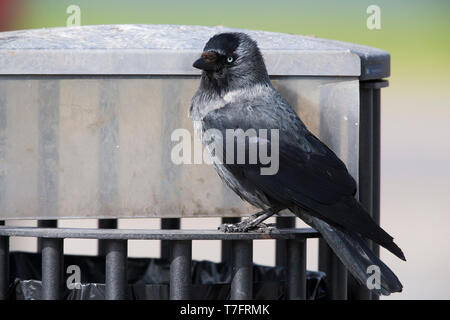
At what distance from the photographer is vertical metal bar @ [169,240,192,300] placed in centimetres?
372

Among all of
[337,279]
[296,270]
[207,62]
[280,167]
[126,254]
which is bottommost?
[337,279]

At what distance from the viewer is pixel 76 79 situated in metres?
3.81

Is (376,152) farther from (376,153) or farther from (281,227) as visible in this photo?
(281,227)

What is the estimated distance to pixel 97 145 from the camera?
12.6ft

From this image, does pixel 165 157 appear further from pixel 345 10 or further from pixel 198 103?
pixel 345 10

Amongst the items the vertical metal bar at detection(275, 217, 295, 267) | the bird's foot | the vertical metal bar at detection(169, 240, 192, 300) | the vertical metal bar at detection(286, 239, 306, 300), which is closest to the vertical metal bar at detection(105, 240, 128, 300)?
the vertical metal bar at detection(169, 240, 192, 300)

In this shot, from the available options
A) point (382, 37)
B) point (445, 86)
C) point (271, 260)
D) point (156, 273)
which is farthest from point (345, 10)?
point (156, 273)

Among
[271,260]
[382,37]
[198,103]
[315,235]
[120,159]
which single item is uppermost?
[382,37]

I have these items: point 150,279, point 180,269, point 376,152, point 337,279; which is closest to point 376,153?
point 376,152

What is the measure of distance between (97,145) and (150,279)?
1685 millimetres

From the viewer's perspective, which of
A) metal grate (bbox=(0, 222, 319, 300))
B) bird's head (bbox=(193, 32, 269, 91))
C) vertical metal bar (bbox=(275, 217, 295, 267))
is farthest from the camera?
vertical metal bar (bbox=(275, 217, 295, 267))

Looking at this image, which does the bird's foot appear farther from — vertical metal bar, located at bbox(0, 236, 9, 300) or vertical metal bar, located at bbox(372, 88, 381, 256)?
vertical metal bar, located at bbox(0, 236, 9, 300)

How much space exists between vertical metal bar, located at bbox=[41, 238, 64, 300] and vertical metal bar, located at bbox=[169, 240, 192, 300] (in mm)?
485
